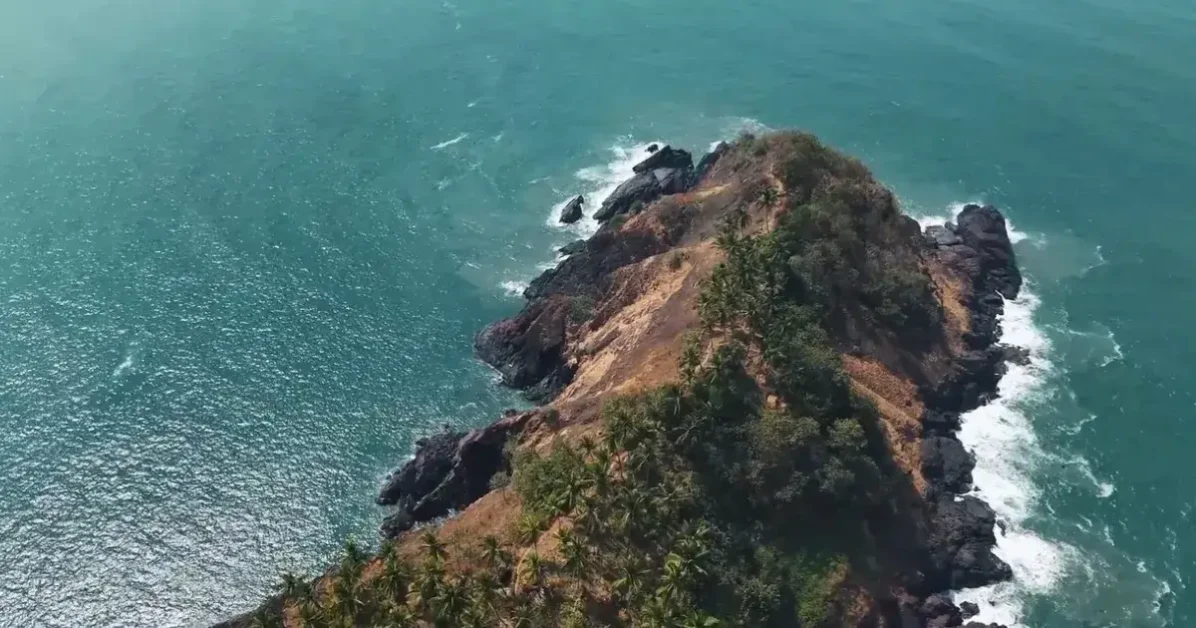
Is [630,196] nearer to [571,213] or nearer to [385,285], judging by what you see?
[571,213]

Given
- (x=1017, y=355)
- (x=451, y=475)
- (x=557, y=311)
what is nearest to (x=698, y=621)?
(x=451, y=475)

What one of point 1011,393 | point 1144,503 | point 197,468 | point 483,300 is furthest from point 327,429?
point 1144,503

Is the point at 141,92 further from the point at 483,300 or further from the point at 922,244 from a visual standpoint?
the point at 922,244

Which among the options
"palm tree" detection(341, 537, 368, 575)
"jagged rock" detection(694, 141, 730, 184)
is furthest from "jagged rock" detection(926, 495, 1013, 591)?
"jagged rock" detection(694, 141, 730, 184)

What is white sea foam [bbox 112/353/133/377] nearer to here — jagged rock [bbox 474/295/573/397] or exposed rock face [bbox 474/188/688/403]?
jagged rock [bbox 474/295/573/397]

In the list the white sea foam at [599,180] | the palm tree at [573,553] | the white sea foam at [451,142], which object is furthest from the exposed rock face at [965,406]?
the white sea foam at [451,142]

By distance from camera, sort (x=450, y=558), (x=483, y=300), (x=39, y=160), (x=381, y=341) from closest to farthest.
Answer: (x=450, y=558)
(x=381, y=341)
(x=483, y=300)
(x=39, y=160)
